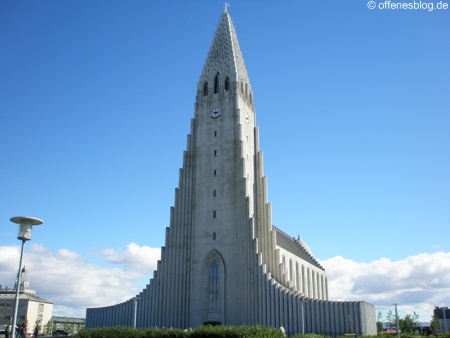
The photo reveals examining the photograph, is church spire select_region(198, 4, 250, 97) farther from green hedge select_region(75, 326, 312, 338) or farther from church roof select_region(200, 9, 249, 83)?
green hedge select_region(75, 326, 312, 338)

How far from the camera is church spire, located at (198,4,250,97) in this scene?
5811 cm

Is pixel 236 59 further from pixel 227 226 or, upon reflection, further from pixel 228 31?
pixel 227 226

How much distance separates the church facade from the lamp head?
2877 centimetres

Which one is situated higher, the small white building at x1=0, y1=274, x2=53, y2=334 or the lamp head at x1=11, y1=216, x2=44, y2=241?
the lamp head at x1=11, y1=216, x2=44, y2=241

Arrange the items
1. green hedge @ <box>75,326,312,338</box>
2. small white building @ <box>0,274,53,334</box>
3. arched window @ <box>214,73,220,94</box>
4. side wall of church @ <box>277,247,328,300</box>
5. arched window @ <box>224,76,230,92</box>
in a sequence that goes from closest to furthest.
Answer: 1. green hedge @ <box>75,326,312,338</box>
2. arched window @ <box>224,76,230,92</box>
3. arched window @ <box>214,73,220,94</box>
4. side wall of church @ <box>277,247,328,300</box>
5. small white building @ <box>0,274,53,334</box>

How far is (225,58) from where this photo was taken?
59.3 meters

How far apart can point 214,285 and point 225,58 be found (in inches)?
1098

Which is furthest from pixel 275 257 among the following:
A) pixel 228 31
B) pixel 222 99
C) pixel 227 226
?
pixel 228 31

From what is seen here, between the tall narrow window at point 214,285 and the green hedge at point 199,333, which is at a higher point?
the tall narrow window at point 214,285

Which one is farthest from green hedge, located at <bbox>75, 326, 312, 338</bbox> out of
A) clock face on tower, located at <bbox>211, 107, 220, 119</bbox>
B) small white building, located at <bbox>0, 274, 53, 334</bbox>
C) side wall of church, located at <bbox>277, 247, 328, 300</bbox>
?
small white building, located at <bbox>0, 274, 53, 334</bbox>

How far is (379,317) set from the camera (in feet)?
326

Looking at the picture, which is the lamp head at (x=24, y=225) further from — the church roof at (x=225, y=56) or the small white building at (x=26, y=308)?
the small white building at (x=26, y=308)

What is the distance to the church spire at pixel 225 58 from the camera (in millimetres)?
58106

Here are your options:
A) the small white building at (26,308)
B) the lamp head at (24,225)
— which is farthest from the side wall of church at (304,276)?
the small white building at (26,308)
